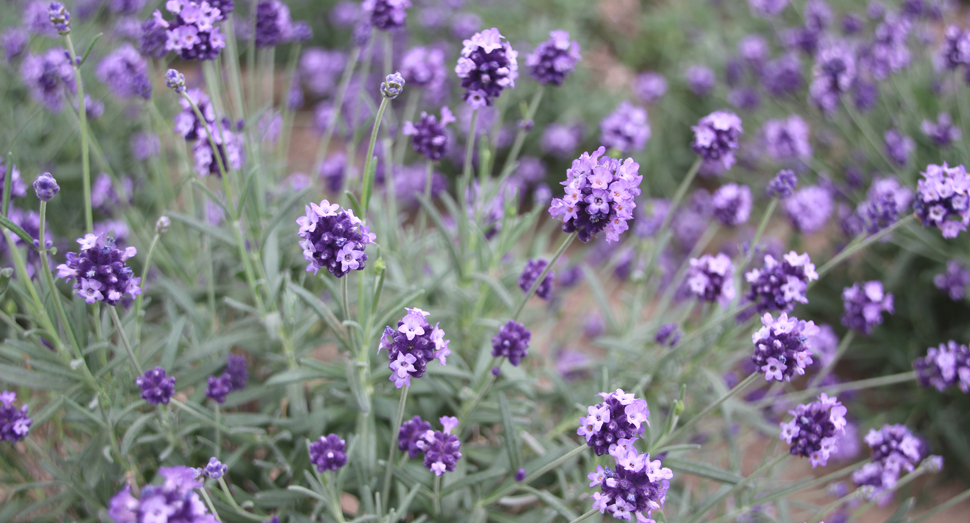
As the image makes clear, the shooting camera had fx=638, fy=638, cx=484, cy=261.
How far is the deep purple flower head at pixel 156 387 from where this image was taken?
2.80 metres

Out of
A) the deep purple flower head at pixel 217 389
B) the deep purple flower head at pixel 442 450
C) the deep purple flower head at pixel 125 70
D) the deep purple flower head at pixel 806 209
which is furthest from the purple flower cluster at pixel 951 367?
the deep purple flower head at pixel 125 70

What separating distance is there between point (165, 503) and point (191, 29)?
2.17 m

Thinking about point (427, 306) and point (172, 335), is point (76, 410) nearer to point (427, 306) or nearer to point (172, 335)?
point (172, 335)

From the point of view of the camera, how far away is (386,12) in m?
3.54

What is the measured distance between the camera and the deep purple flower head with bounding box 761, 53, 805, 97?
596 cm

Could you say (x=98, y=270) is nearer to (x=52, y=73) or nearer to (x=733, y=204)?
(x=52, y=73)

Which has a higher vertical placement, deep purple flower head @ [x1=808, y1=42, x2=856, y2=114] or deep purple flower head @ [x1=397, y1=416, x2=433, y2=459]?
deep purple flower head @ [x1=808, y1=42, x2=856, y2=114]

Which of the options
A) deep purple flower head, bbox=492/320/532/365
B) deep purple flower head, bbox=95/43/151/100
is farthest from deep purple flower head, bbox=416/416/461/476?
deep purple flower head, bbox=95/43/151/100

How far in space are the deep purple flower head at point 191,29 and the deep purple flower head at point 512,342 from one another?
196 cm

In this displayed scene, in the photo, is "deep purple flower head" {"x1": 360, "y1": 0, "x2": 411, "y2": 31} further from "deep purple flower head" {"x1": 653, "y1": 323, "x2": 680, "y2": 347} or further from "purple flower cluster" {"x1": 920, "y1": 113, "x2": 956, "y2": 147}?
"purple flower cluster" {"x1": 920, "y1": 113, "x2": 956, "y2": 147}

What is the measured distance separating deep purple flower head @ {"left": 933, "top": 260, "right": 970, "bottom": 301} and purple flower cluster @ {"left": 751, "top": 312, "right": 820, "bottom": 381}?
296 cm

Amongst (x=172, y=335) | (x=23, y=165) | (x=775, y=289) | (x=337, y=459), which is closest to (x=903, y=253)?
(x=775, y=289)

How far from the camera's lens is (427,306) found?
421cm

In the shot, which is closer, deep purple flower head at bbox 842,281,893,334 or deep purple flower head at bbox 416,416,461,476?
deep purple flower head at bbox 416,416,461,476
